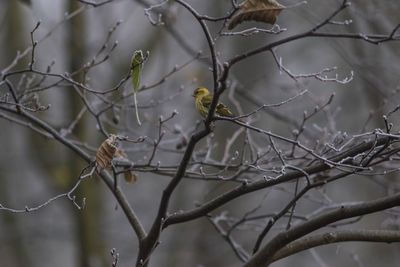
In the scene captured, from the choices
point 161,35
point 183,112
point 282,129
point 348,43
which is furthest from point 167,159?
point 348,43

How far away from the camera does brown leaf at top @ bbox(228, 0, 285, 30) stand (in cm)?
259

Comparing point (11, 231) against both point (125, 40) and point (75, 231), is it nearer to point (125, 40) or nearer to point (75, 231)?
→ point (75, 231)

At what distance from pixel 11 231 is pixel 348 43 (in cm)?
392

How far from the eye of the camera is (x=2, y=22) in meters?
7.52

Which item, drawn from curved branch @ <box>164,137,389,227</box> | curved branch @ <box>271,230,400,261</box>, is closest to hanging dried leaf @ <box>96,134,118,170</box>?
curved branch @ <box>164,137,389,227</box>

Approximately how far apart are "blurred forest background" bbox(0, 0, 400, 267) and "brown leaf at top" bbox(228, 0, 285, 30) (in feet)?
4.72

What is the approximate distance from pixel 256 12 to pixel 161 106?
4.37 metres

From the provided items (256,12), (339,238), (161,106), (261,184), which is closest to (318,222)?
(339,238)

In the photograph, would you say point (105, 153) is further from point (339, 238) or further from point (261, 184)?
point (339, 238)

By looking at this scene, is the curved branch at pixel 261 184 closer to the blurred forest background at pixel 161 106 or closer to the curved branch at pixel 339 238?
the curved branch at pixel 339 238

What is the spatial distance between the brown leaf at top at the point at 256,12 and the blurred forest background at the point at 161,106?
144 cm

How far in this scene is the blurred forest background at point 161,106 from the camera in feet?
18.4

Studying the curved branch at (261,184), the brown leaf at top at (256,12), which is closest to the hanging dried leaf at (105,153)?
the curved branch at (261,184)

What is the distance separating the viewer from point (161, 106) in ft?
22.8
